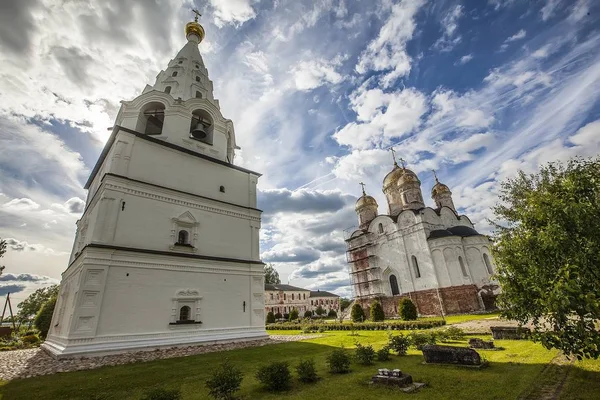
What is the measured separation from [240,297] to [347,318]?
2315 centimetres

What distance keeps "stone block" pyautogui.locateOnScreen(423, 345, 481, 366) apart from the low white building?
5341cm

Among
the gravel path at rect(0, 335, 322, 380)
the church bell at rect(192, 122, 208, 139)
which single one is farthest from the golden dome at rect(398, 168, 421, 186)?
the gravel path at rect(0, 335, 322, 380)

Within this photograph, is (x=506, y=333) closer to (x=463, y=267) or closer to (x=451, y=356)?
(x=451, y=356)

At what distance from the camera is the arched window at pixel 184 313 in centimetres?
Answer: 1312

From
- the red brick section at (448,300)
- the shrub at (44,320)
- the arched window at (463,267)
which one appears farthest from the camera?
the arched window at (463,267)

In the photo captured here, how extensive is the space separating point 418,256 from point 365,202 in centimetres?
1317

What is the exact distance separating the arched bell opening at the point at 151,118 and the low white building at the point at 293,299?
4669 cm

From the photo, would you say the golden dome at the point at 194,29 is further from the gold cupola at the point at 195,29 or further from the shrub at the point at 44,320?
the shrub at the point at 44,320

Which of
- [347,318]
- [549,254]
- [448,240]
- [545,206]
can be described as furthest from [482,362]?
[347,318]

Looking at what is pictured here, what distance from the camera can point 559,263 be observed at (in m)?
5.52

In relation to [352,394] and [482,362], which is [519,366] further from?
[352,394]

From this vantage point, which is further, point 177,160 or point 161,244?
point 177,160

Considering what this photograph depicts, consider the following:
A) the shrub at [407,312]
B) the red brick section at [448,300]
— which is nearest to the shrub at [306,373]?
the shrub at [407,312]

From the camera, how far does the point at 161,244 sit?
1355cm
